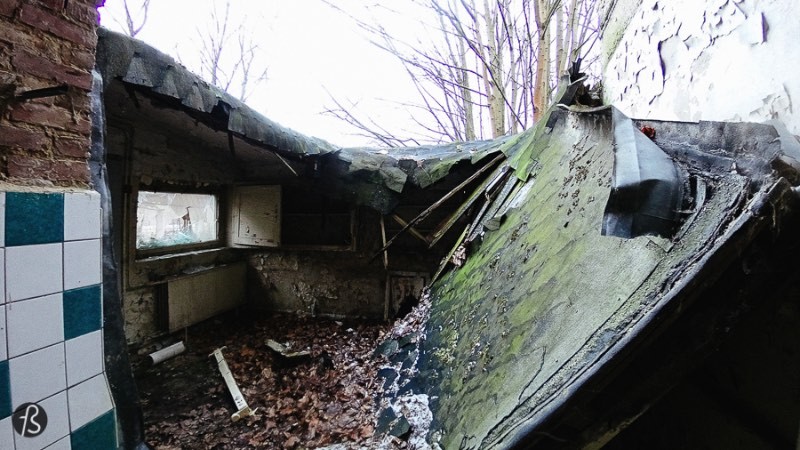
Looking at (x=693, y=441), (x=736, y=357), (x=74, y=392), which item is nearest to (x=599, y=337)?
(x=736, y=357)

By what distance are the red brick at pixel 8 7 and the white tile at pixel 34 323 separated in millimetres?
968

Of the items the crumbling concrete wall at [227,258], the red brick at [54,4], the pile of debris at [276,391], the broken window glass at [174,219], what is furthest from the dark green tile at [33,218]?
the broken window glass at [174,219]

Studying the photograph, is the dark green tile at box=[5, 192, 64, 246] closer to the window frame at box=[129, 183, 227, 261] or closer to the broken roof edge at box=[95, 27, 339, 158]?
the broken roof edge at box=[95, 27, 339, 158]

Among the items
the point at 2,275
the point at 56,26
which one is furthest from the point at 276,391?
the point at 56,26

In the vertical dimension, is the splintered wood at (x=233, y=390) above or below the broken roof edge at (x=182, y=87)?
below

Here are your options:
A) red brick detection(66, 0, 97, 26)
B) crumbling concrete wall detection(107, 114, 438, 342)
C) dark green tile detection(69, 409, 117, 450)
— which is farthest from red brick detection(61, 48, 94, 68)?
crumbling concrete wall detection(107, 114, 438, 342)

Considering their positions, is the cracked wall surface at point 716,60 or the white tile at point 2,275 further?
the white tile at point 2,275

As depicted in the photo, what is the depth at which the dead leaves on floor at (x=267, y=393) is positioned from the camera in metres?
2.89

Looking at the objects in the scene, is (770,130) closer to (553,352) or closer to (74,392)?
(553,352)

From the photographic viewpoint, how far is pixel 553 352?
1328 mm

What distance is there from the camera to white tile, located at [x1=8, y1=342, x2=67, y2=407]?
44.4 inches

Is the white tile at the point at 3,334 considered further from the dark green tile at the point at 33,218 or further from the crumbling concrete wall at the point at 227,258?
the crumbling concrete wall at the point at 227,258

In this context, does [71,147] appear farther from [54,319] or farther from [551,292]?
[551,292]

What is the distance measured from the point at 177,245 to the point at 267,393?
2.95 m
